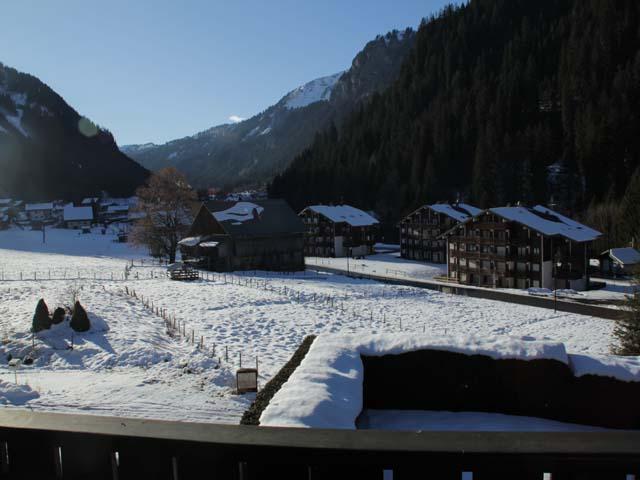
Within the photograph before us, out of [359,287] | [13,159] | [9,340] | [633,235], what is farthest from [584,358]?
[13,159]

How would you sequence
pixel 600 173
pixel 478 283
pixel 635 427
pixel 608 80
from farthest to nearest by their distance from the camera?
pixel 608 80 < pixel 600 173 < pixel 478 283 < pixel 635 427

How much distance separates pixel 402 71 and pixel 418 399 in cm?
15158

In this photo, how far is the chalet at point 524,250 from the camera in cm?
5159

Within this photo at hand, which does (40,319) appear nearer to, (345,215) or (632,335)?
(632,335)

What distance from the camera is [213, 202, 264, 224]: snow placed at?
2298 inches

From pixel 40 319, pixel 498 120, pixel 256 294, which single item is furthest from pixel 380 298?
pixel 498 120

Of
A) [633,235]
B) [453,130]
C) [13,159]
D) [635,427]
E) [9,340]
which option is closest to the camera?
[635,427]

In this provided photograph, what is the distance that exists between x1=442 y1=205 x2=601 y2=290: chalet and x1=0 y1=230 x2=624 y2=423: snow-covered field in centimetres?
1379

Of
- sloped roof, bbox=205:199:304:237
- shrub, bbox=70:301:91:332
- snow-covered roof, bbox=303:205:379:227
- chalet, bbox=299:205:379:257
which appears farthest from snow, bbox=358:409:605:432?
snow-covered roof, bbox=303:205:379:227

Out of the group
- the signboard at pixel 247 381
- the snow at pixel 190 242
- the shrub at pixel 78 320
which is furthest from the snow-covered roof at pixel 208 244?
the signboard at pixel 247 381

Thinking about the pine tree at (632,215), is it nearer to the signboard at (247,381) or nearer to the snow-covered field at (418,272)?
the snow-covered field at (418,272)

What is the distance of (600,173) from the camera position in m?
88.8

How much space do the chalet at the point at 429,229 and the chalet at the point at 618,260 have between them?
65.3ft

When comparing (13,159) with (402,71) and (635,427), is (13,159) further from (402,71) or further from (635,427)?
(635,427)
